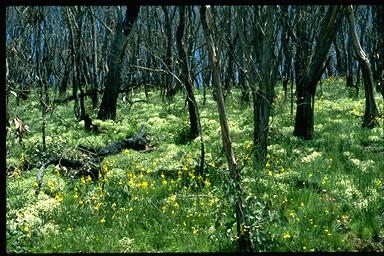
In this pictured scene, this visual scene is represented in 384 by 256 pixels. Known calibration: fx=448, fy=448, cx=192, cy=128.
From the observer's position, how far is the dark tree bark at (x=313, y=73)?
11328 millimetres

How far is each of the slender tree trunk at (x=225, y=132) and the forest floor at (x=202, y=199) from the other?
0.37ft

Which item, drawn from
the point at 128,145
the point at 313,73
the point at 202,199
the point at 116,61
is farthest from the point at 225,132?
the point at 116,61

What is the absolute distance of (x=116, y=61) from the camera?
15852 millimetres

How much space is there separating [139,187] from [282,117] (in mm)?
8452

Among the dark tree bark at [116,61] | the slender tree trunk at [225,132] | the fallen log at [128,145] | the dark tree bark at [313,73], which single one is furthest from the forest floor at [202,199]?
the dark tree bark at [116,61]

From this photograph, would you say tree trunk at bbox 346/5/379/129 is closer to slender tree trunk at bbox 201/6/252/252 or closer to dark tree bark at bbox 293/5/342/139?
dark tree bark at bbox 293/5/342/139

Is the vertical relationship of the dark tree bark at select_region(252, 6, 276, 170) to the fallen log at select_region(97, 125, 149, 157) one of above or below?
above

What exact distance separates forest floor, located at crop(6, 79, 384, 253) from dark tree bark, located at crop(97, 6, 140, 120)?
12.7 ft

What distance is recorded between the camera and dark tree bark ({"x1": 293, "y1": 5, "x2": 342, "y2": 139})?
37.2ft

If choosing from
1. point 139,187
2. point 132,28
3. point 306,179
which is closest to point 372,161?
point 306,179

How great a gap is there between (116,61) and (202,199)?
973 cm

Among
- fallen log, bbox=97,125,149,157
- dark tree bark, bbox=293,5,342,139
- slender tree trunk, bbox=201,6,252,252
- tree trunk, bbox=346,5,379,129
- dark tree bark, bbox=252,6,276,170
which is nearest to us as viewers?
slender tree trunk, bbox=201,6,252,252

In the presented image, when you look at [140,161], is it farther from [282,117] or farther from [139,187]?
[282,117]

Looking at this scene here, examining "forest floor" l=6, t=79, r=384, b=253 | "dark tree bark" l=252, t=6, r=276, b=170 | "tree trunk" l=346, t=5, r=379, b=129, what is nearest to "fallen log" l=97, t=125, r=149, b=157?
"forest floor" l=6, t=79, r=384, b=253
